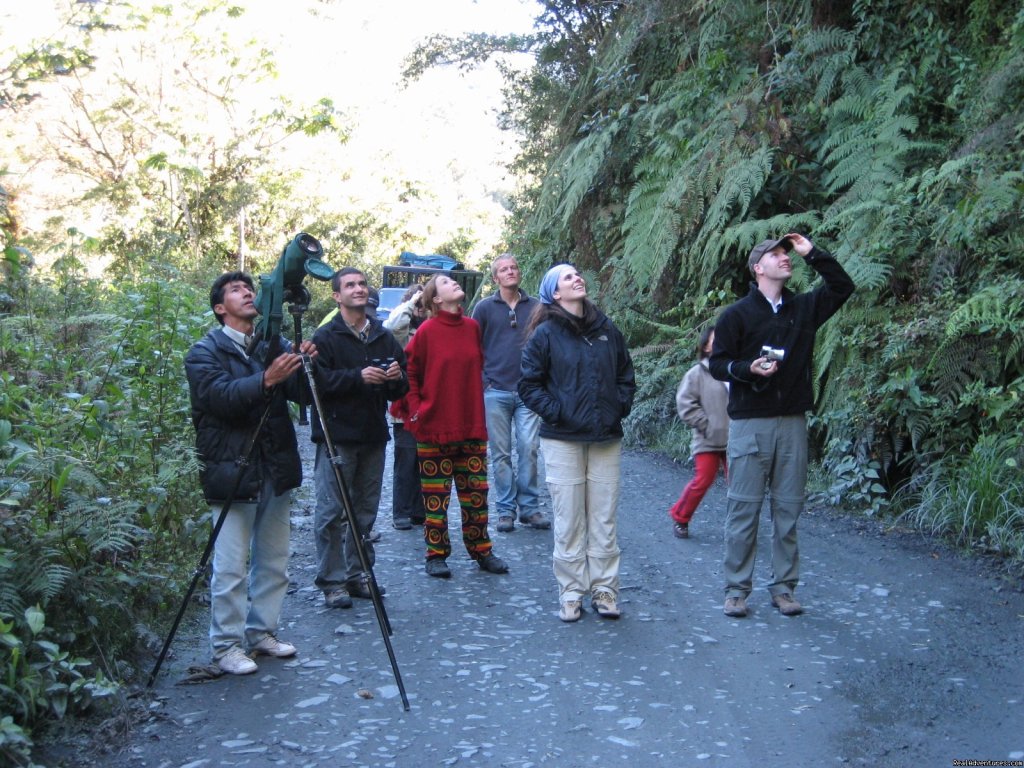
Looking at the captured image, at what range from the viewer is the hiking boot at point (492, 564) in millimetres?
7367

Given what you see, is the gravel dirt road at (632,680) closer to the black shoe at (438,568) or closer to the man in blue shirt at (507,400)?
the black shoe at (438,568)

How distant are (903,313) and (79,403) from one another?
6810 millimetres

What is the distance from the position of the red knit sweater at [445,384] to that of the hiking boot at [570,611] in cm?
162

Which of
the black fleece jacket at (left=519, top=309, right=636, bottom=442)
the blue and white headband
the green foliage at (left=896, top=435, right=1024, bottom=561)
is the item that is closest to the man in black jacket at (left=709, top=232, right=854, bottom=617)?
the black fleece jacket at (left=519, top=309, right=636, bottom=442)

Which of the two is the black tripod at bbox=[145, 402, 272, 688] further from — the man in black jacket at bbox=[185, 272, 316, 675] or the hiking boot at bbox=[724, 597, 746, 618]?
the hiking boot at bbox=[724, 597, 746, 618]

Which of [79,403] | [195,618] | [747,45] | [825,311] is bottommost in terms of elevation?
[195,618]

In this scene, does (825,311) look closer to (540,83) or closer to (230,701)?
(230,701)

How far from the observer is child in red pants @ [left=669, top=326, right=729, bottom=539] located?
8.36 metres

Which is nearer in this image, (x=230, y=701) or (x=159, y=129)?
(x=230, y=701)

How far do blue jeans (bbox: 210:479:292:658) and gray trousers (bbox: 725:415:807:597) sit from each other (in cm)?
264

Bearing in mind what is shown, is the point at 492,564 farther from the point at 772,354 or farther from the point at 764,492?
the point at 772,354

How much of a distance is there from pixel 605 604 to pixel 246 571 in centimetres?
212

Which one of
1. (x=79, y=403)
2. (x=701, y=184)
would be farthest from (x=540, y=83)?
(x=79, y=403)

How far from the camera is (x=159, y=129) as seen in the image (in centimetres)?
2564
